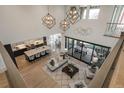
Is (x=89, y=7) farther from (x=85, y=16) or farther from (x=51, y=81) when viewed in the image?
(x=51, y=81)

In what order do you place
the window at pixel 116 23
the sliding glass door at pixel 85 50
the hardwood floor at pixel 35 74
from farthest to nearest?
1. the sliding glass door at pixel 85 50
2. the hardwood floor at pixel 35 74
3. the window at pixel 116 23

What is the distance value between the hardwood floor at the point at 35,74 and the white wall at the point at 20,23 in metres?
2.60

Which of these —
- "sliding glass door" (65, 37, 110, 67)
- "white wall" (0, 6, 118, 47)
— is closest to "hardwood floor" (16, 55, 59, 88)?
"white wall" (0, 6, 118, 47)

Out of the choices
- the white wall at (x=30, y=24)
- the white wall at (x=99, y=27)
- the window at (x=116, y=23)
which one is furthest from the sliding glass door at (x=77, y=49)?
the window at (x=116, y=23)

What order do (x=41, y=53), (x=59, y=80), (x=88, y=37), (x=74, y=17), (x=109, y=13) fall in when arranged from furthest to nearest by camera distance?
1. (x=41, y=53)
2. (x=88, y=37)
3. (x=59, y=80)
4. (x=109, y=13)
5. (x=74, y=17)

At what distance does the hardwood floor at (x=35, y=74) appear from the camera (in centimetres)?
579

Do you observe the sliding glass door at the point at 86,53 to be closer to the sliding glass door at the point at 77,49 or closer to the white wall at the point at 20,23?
the sliding glass door at the point at 77,49

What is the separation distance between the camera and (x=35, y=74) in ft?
22.0

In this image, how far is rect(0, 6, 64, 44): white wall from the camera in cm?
536

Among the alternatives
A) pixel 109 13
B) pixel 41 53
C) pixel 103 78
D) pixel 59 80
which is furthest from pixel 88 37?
pixel 103 78

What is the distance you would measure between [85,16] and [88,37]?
68.5 inches

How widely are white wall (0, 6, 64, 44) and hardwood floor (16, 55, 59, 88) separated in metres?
2.60

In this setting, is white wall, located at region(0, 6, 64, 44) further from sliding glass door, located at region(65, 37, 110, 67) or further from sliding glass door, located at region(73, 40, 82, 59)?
sliding glass door, located at region(73, 40, 82, 59)

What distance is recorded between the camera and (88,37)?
7.37 meters
